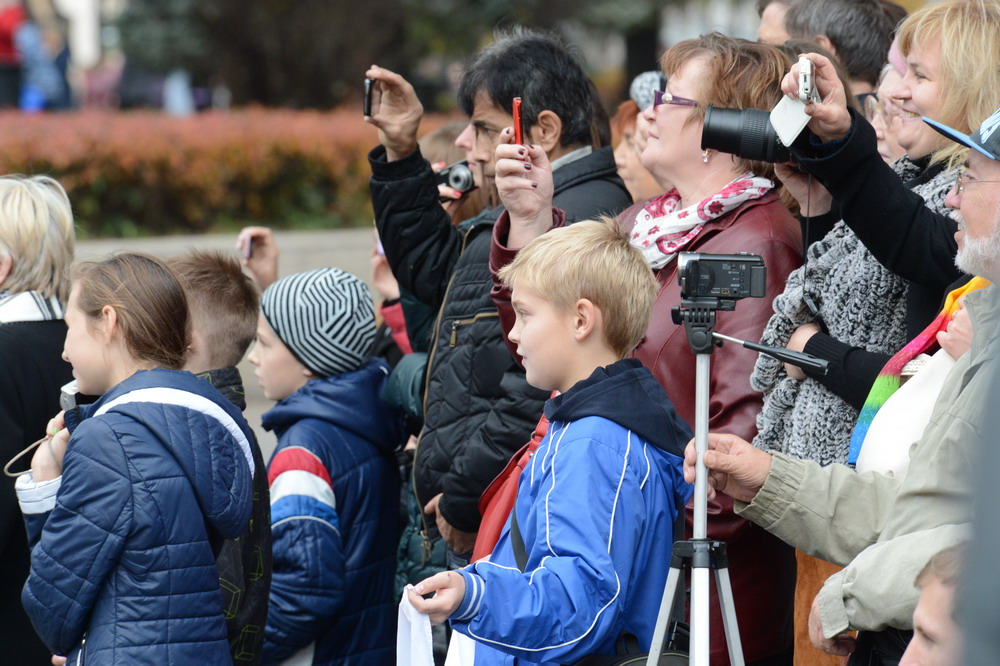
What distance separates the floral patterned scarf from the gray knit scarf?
9.1 inches

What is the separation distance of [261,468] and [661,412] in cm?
127

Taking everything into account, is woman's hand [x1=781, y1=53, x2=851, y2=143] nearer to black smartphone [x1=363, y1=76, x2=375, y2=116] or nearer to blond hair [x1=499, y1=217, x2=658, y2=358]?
blond hair [x1=499, y1=217, x2=658, y2=358]

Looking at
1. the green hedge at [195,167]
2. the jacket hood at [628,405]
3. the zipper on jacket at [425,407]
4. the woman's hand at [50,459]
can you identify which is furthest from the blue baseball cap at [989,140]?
the green hedge at [195,167]

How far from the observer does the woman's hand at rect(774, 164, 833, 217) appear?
3.07 meters

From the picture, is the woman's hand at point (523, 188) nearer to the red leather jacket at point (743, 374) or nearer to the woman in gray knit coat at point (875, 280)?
the red leather jacket at point (743, 374)

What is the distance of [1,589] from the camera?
12.0 ft

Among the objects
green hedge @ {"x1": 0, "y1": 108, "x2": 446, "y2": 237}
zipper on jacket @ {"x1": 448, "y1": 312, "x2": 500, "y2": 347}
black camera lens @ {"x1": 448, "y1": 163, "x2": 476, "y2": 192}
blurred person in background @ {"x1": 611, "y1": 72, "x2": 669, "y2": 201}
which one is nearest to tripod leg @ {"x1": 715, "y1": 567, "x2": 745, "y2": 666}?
zipper on jacket @ {"x1": 448, "y1": 312, "x2": 500, "y2": 347}

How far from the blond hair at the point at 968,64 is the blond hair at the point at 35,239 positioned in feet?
8.74

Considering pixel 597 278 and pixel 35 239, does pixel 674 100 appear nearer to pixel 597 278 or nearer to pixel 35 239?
pixel 597 278

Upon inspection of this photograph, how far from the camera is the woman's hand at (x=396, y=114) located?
3969 millimetres

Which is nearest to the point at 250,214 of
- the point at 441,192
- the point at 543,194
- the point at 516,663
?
the point at 441,192

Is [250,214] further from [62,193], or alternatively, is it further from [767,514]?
[767,514]

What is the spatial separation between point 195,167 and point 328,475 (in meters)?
5.65

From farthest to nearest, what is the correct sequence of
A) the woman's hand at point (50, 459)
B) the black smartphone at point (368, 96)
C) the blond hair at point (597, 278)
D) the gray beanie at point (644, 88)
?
1. the gray beanie at point (644, 88)
2. the black smartphone at point (368, 96)
3. the woman's hand at point (50, 459)
4. the blond hair at point (597, 278)
